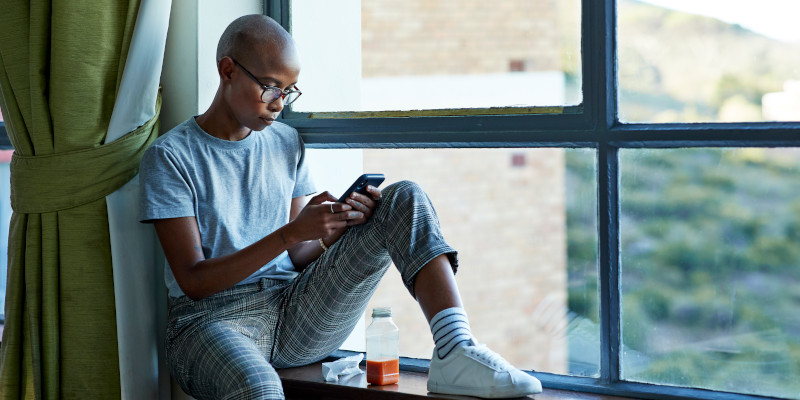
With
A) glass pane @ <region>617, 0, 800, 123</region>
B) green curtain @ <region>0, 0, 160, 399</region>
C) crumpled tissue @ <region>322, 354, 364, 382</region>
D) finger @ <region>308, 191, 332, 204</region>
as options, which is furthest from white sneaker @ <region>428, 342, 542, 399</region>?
green curtain @ <region>0, 0, 160, 399</region>

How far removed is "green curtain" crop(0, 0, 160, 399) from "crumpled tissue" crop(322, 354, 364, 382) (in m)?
0.53

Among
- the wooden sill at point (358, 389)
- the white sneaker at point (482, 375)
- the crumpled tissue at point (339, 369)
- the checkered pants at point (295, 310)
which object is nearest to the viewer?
the white sneaker at point (482, 375)

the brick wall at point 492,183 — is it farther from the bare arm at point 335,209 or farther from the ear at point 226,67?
the ear at point 226,67

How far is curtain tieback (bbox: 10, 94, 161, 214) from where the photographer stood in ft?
6.79

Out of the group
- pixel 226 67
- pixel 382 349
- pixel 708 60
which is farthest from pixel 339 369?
pixel 708 60

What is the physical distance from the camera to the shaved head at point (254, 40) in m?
1.96

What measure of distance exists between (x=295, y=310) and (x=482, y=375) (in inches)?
21.4

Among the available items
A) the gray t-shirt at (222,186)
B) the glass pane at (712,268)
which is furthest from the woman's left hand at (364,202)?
the glass pane at (712,268)

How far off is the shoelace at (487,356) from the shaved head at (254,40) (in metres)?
0.82

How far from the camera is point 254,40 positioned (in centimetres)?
197

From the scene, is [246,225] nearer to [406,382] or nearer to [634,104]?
[406,382]

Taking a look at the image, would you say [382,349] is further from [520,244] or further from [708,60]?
[708,60]

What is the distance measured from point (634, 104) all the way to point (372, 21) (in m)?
0.77

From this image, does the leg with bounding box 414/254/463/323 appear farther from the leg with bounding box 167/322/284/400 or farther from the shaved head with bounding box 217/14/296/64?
the shaved head with bounding box 217/14/296/64
